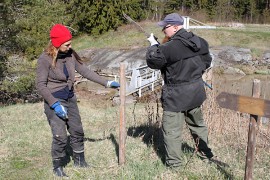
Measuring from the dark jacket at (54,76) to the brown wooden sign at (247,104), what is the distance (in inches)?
71.1

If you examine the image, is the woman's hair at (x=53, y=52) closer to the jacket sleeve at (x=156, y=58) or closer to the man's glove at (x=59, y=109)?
the man's glove at (x=59, y=109)

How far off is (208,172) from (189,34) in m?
1.63

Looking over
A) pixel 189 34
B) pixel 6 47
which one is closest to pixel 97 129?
pixel 189 34

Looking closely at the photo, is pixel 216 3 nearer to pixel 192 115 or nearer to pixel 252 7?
pixel 252 7

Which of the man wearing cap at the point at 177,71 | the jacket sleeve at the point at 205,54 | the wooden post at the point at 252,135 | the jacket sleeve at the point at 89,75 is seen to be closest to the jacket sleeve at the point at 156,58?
the man wearing cap at the point at 177,71

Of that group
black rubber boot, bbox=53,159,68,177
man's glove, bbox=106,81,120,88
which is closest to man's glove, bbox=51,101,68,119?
black rubber boot, bbox=53,159,68,177

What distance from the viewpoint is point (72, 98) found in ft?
14.9

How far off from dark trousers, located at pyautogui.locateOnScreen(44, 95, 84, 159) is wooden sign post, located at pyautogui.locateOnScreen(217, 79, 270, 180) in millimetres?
1931

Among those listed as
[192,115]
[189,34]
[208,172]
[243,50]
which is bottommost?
[243,50]

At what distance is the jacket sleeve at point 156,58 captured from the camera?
397 centimetres

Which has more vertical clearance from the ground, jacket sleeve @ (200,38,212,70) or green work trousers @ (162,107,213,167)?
jacket sleeve @ (200,38,212,70)

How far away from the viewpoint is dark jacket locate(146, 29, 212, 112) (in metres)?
4.02

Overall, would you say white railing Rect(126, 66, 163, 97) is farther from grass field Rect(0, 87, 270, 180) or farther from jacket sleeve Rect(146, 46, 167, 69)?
jacket sleeve Rect(146, 46, 167, 69)

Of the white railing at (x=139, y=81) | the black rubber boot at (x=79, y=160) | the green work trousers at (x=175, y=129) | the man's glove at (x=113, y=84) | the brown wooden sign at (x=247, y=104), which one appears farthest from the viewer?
the white railing at (x=139, y=81)
